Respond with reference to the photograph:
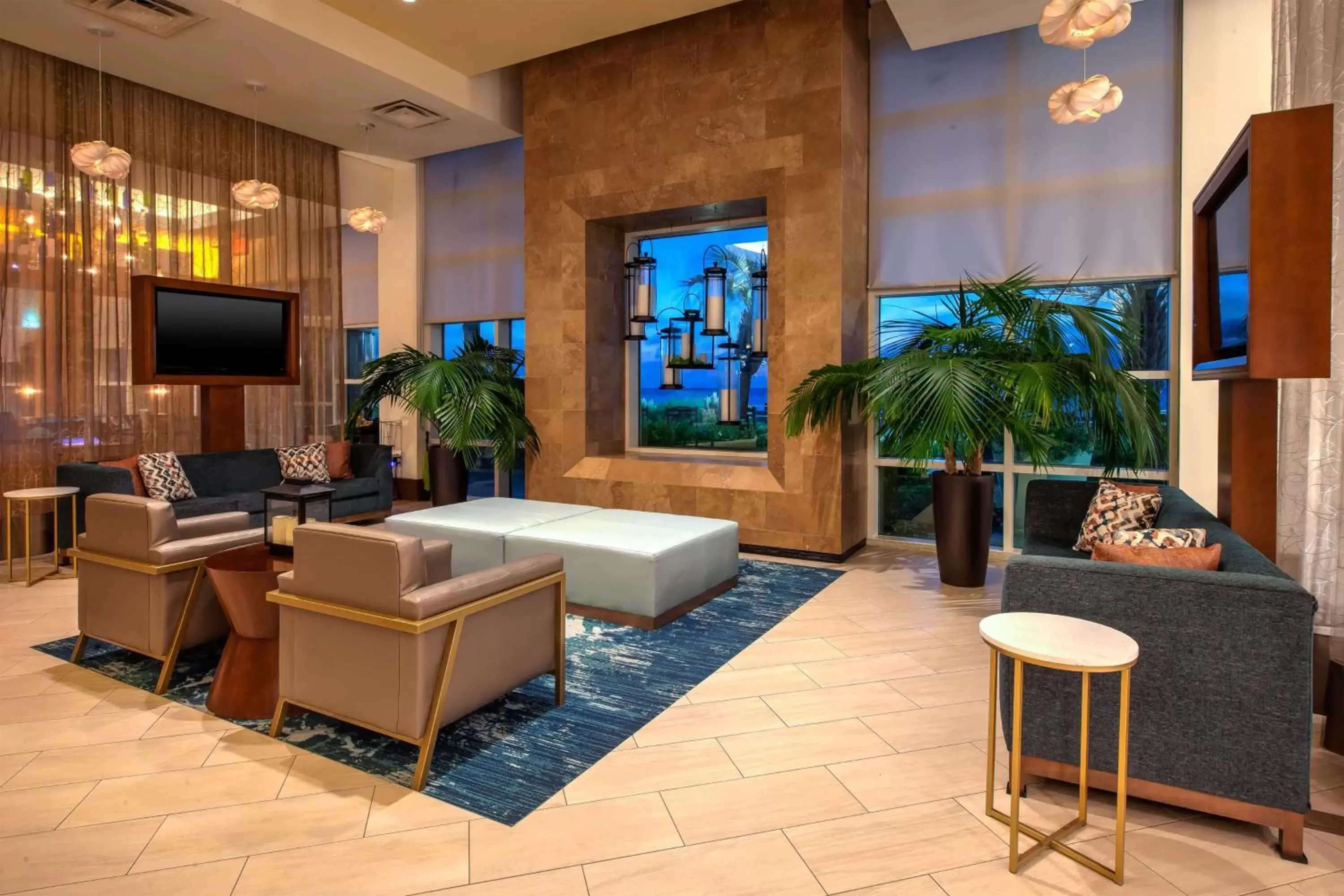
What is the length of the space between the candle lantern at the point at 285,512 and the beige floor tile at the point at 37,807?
3.38 ft

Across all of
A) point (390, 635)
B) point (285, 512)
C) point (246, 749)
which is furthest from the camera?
point (285, 512)

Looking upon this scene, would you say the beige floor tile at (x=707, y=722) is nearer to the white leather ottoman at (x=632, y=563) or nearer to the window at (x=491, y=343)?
the white leather ottoman at (x=632, y=563)

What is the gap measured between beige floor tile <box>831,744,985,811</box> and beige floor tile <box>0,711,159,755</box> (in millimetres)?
2542

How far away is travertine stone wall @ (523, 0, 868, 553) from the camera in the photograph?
220 inches

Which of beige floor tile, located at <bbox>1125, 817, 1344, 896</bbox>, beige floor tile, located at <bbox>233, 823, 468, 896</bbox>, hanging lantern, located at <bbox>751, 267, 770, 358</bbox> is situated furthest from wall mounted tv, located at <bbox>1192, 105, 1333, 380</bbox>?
hanging lantern, located at <bbox>751, 267, 770, 358</bbox>

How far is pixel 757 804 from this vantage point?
232 centimetres

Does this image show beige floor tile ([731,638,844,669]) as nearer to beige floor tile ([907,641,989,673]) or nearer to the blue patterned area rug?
the blue patterned area rug

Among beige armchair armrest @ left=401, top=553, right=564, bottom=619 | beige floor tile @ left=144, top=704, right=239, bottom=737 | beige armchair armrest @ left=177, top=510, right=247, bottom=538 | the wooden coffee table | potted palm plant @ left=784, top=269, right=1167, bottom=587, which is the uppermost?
potted palm plant @ left=784, top=269, right=1167, bottom=587

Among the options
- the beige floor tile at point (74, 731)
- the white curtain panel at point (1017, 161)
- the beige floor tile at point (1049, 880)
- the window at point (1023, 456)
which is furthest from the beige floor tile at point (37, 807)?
the white curtain panel at point (1017, 161)

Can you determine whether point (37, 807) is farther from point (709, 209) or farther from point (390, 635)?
point (709, 209)

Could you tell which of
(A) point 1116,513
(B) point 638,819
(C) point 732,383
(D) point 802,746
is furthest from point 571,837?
(C) point 732,383

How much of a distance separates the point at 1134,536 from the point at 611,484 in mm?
4441

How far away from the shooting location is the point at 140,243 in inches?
257

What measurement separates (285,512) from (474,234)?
5.25 metres
